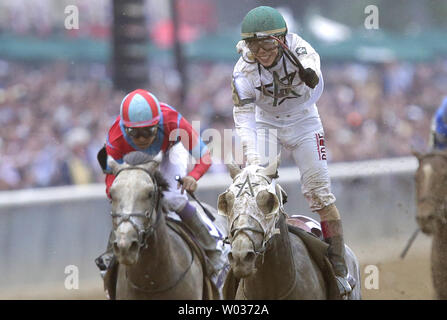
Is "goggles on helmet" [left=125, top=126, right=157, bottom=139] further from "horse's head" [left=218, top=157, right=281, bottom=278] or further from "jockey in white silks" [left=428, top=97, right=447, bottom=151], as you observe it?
"jockey in white silks" [left=428, top=97, right=447, bottom=151]

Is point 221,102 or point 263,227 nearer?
point 263,227

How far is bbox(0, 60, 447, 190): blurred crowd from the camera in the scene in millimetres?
11852

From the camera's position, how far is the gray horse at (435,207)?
639 cm

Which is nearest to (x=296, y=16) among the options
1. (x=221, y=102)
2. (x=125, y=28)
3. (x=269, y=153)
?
(x=221, y=102)

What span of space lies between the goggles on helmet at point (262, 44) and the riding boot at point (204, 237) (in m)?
1.89

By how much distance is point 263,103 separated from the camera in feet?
20.1

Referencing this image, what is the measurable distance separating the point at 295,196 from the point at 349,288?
563 cm

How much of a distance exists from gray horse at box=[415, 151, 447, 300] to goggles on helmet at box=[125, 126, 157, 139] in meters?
2.11

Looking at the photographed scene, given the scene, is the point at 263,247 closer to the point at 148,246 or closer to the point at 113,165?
the point at 148,246

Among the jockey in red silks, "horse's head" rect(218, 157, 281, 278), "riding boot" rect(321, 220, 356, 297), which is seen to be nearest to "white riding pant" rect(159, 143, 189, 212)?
the jockey in red silks

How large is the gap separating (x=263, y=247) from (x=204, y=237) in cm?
223

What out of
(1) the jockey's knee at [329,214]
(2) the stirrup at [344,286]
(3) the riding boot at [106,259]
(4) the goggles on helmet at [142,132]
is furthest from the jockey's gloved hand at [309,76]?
(3) the riding boot at [106,259]

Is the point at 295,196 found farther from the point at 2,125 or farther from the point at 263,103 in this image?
the point at 263,103

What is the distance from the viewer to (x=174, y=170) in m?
7.36
